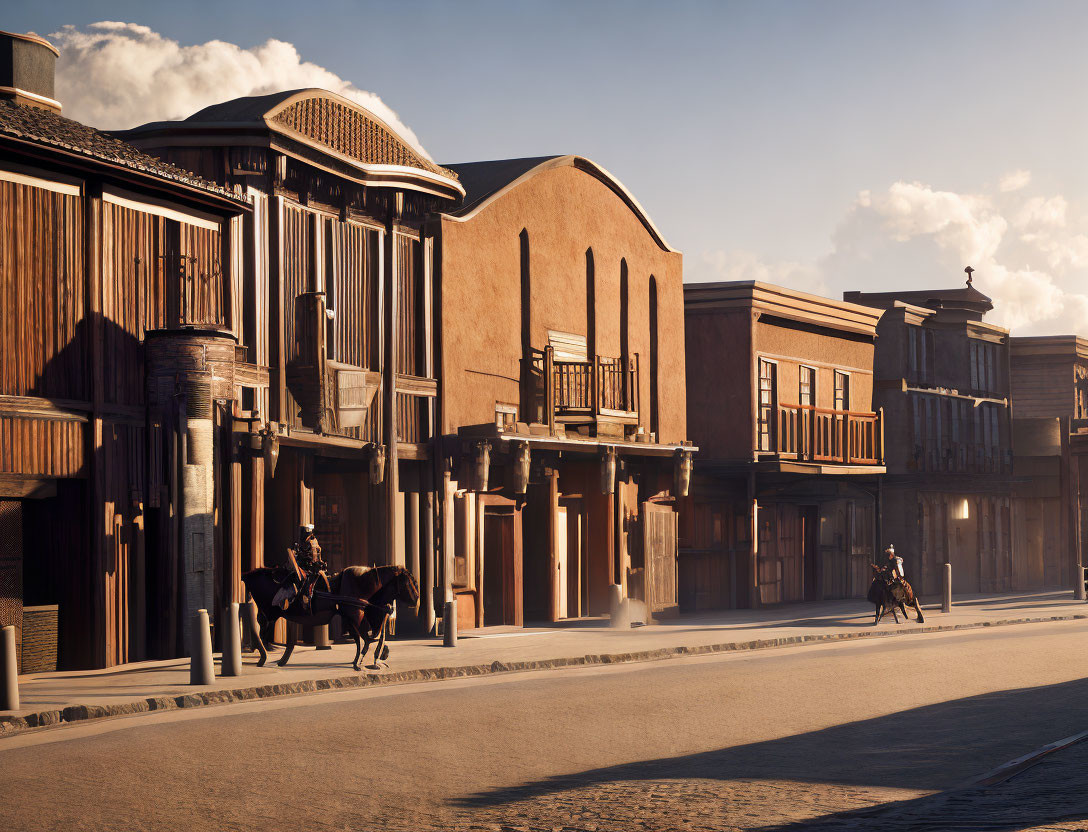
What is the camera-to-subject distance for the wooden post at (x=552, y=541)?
2838 cm

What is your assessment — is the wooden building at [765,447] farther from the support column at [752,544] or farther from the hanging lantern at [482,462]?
the hanging lantern at [482,462]

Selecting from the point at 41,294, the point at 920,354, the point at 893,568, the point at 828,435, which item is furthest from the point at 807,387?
the point at 41,294

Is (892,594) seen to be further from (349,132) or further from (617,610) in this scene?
(349,132)

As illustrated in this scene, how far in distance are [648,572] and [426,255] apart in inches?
359

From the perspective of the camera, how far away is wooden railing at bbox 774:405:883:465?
35062mm

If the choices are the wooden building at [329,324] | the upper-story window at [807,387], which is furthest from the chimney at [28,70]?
the upper-story window at [807,387]

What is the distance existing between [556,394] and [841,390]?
1328 cm

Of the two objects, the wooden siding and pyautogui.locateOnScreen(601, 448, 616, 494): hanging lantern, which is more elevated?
the wooden siding

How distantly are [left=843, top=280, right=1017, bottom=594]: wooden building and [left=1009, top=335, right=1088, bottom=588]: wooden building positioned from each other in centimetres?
89

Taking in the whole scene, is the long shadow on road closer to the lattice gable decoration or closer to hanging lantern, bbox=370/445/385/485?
hanging lantern, bbox=370/445/385/485

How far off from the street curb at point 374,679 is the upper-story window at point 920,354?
52.9ft

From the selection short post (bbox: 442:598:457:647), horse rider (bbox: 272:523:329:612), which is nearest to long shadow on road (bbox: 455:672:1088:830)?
horse rider (bbox: 272:523:329:612)

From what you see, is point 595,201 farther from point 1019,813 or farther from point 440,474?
point 1019,813

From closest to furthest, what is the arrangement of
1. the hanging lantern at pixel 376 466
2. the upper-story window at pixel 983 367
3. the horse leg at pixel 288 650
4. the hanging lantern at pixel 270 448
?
the horse leg at pixel 288 650 → the hanging lantern at pixel 270 448 → the hanging lantern at pixel 376 466 → the upper-story window at pixel 983 367
